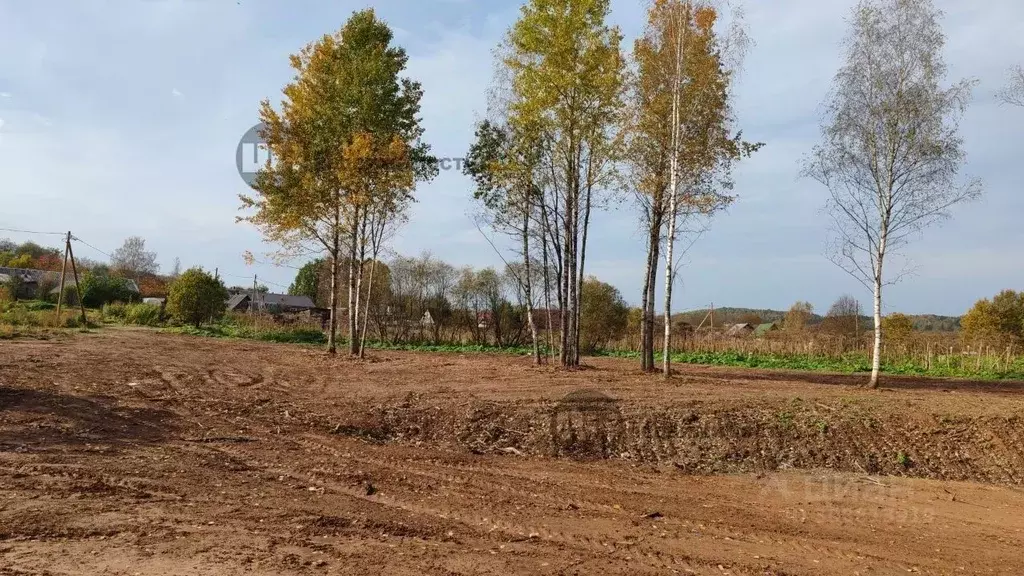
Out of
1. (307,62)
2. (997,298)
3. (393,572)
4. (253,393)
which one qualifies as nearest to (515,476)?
(393,572)

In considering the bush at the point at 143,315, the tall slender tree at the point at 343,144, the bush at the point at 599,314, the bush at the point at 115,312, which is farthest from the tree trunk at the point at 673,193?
the bush at the point at 115,312

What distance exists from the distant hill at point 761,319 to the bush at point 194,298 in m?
27.5

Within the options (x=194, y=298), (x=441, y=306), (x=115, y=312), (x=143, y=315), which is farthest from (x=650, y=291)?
(x=115, y=312)

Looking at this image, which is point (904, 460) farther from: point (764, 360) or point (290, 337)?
point (290, 337)

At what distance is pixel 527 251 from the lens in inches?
818

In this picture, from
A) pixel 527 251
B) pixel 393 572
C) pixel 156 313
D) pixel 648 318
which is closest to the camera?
pixel 393 572

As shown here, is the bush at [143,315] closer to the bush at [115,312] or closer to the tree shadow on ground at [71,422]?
the bush at [115,312]

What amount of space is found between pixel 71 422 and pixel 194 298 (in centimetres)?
2843

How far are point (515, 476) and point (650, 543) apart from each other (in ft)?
8.52

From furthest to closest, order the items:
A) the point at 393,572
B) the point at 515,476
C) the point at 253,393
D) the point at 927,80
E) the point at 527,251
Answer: the point at 527,251 → the point at 927,80 → the point at 253,393 → the point at 515,476 → the point at 393,572

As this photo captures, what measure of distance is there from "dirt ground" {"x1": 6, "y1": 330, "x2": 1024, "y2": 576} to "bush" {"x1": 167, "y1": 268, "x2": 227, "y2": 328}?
22.0 m

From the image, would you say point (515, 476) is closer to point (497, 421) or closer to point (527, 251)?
point (497, 421)

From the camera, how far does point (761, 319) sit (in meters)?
65.4

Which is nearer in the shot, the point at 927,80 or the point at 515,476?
the point at 515,476
